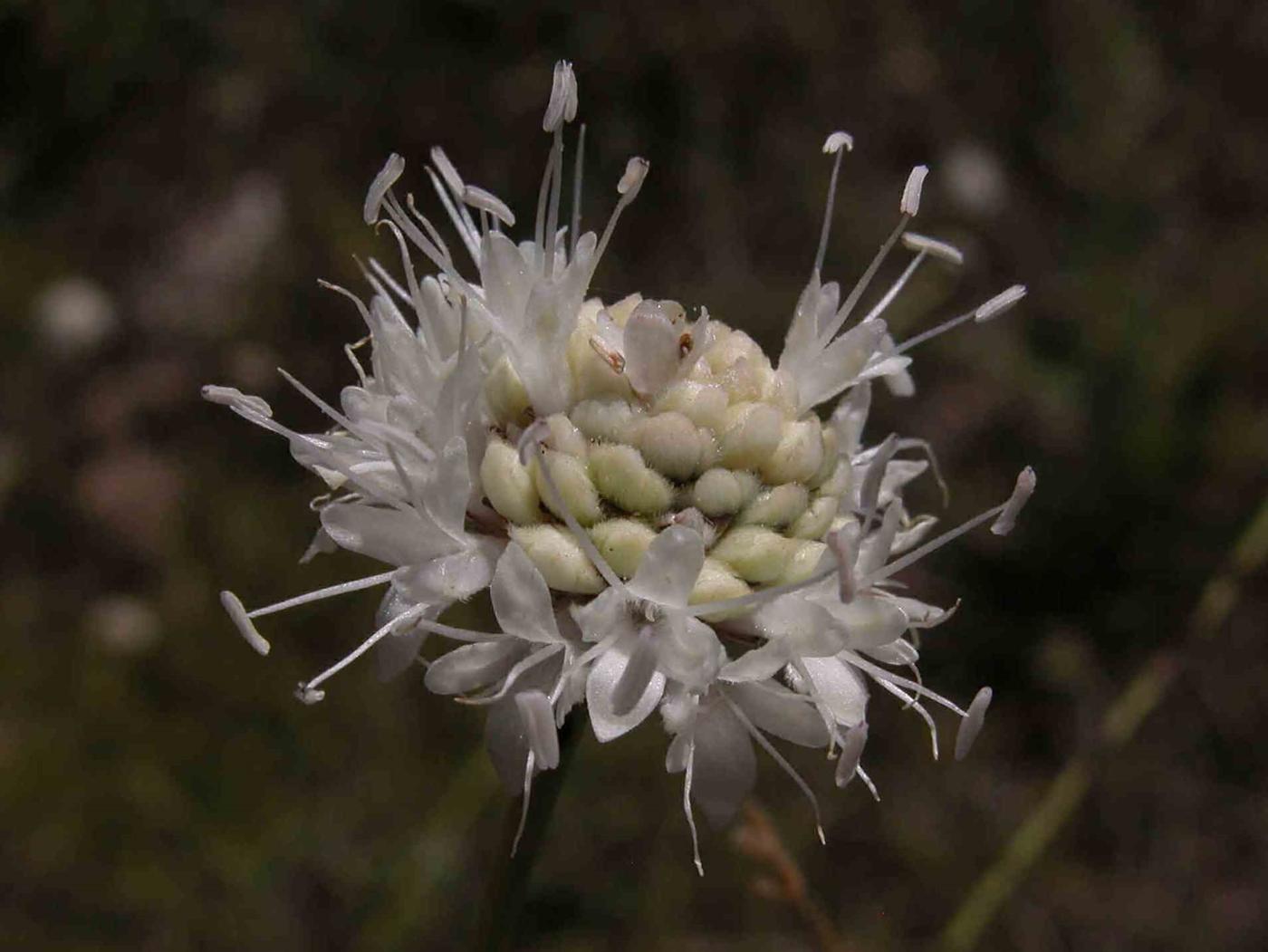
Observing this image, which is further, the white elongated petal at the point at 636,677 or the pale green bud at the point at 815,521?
the pale green bud at the point at 815,521

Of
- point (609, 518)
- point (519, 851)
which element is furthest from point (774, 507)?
point (519, 851)

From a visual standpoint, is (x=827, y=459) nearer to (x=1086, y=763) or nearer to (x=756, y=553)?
(x=756, y=553)

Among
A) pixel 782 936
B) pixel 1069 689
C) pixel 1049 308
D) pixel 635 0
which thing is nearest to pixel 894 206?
pixel 1049 308

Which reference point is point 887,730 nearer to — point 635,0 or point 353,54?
point 635,0

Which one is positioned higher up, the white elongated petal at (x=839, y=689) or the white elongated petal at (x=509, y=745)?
the white elongated petal at (x=839, y=689)

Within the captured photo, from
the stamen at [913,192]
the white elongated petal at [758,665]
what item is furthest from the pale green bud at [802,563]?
the stamen at [913,192]

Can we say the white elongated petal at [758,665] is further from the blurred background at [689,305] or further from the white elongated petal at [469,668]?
the blurred background at [689,305]
